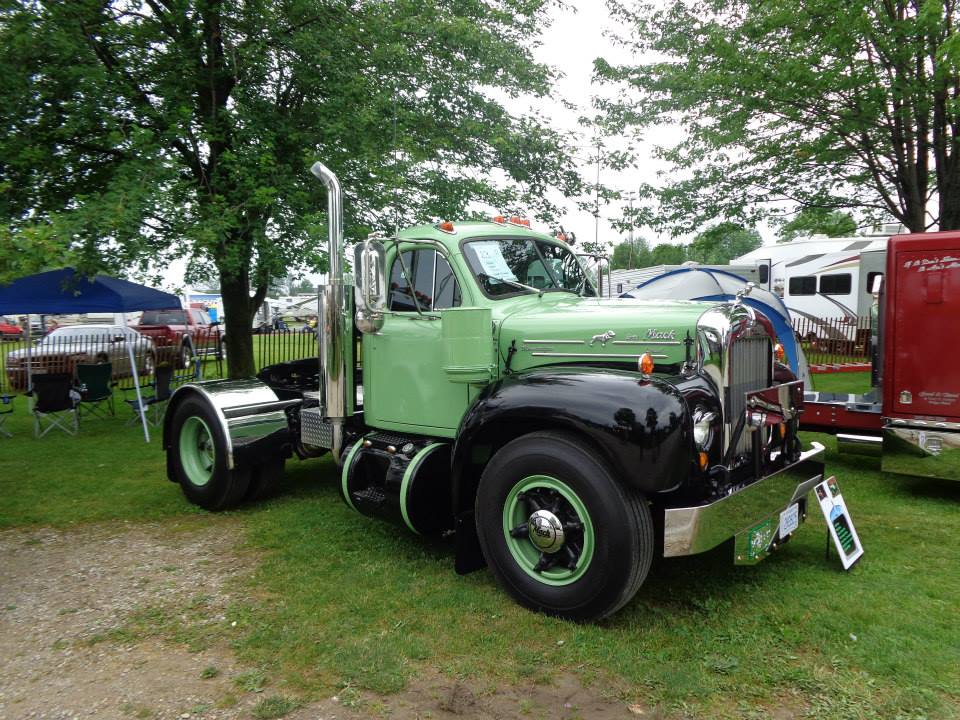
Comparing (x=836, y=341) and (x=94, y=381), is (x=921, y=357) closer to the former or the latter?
(x=94, y=381)

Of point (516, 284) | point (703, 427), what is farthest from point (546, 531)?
point (516, 284)

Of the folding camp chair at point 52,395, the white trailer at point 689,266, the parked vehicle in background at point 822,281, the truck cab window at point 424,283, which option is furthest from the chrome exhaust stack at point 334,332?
the parked vehicle in background at point 822,281

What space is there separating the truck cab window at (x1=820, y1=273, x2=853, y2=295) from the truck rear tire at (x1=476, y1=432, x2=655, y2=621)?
18938 mm

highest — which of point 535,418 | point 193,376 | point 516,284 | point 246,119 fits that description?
point 246,119

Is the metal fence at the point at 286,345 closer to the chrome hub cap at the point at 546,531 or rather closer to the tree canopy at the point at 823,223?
the chrome hub cap at the point at 546,531

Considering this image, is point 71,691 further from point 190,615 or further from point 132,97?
point 132,97

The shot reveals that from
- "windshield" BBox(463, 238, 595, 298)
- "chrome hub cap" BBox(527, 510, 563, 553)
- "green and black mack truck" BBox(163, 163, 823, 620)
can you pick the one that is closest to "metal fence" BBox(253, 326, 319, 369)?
"green and black mack truck" BBox(163, 163, 823, 620)

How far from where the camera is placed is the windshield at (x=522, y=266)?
5.12 metres

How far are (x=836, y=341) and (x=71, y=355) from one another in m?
16.7

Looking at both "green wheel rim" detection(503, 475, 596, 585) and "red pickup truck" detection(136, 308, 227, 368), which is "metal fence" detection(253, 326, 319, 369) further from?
"green wheel rim" detection(503, 475, 596, 585)

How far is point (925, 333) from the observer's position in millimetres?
6547

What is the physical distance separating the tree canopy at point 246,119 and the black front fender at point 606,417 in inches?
194

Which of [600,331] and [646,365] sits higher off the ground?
[600,331]

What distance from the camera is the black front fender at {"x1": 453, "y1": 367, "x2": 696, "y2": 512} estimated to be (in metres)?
3.56
